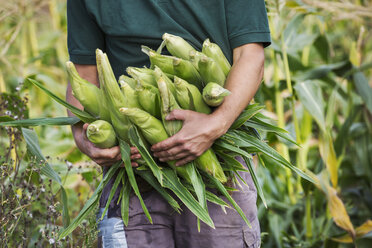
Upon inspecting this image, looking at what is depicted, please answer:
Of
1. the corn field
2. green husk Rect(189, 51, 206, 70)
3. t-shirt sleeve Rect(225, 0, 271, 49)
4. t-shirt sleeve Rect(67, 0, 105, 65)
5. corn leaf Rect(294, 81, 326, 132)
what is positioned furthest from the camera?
corn leaf Rect(294, 81, 326, 132)

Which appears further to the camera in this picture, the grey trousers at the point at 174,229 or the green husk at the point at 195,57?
the grey trousers at the point at 174,229

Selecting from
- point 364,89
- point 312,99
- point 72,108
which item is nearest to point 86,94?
point 72,108

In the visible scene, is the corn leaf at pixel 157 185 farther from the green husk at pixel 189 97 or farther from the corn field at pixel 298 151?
the corn field at pixel 298 151

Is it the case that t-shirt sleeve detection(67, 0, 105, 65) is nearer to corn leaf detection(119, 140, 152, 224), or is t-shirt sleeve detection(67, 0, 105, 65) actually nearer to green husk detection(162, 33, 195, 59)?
green husk detection(162, 33, 195, 59)

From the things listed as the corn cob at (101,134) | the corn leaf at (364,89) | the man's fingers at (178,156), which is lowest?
the corn leaf at (364,89)

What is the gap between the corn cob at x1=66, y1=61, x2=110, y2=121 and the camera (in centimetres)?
146

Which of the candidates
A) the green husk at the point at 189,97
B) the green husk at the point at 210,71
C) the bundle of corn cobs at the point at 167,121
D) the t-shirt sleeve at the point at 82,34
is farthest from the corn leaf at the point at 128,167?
the t-shirt sleeve at the point at 82,34

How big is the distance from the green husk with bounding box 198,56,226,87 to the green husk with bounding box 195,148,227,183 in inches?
8.8

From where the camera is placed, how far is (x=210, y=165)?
1455 millimetres

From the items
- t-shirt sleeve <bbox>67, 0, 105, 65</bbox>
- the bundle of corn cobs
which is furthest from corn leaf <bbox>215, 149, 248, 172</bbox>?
t-shirt sleeve <bbox>67, 0, 105, 65</bbox>

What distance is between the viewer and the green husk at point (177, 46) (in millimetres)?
1531

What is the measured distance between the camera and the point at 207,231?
1652 millimetres

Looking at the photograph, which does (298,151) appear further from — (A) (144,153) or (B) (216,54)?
(A) (144,153)

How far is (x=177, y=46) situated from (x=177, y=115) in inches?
10.2
